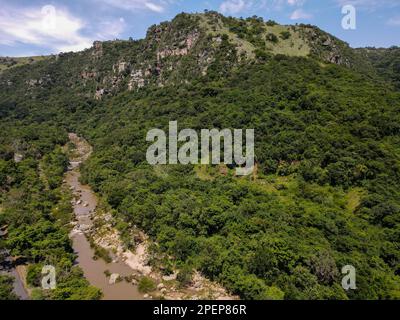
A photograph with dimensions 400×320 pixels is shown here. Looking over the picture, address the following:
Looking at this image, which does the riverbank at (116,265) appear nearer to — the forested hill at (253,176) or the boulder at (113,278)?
the boulder at (113,278)

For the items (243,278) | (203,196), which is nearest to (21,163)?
(203,196)

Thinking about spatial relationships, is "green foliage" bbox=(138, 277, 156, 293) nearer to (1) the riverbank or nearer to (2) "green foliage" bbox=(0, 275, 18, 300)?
(1) the riverbank

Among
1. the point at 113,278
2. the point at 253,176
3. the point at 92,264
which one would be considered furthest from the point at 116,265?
the point at 253,176

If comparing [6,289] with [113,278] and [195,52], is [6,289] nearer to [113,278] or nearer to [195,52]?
[113,278]

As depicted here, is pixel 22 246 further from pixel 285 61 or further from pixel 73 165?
pixel 285 61

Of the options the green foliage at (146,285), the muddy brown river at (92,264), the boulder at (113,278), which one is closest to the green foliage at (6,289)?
the muddy brown river at (92,264)

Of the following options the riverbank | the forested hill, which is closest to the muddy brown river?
the riverbank
